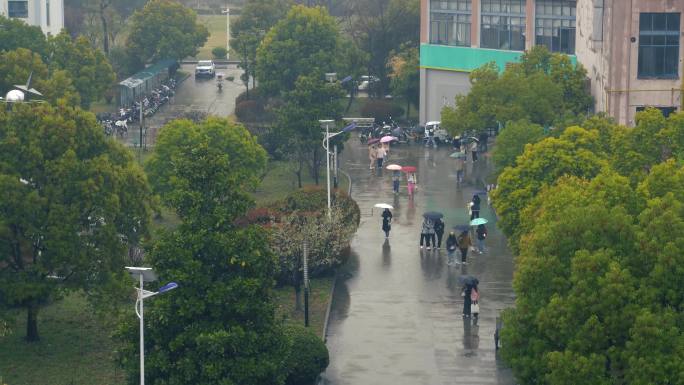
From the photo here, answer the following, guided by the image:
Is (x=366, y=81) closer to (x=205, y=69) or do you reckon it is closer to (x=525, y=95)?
(x=205, y=69)

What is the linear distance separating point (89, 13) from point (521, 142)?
67.5 meters

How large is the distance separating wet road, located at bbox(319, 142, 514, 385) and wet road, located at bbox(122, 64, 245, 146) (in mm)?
21890

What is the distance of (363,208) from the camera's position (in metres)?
65.9

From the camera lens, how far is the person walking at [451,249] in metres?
55.2

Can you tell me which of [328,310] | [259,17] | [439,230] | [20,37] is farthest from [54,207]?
[259,17]

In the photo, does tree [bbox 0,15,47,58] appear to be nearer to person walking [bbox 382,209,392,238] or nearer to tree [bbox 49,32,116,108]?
tree [bbox 49,32,116,108]

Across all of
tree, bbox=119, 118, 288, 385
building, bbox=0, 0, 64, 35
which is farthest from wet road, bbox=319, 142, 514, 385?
building, bbox=0, 0, 64, 35

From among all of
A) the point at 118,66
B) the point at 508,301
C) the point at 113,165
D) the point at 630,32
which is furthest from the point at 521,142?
the point at 118,66

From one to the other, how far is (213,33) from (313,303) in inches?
3696

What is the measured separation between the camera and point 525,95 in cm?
6875

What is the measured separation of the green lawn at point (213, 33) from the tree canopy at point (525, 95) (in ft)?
181

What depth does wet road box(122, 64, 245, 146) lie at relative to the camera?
287 ft

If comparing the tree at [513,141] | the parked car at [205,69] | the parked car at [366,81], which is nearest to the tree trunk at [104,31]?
the parked car at [205,69]

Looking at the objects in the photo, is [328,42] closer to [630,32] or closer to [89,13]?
[630,32]
